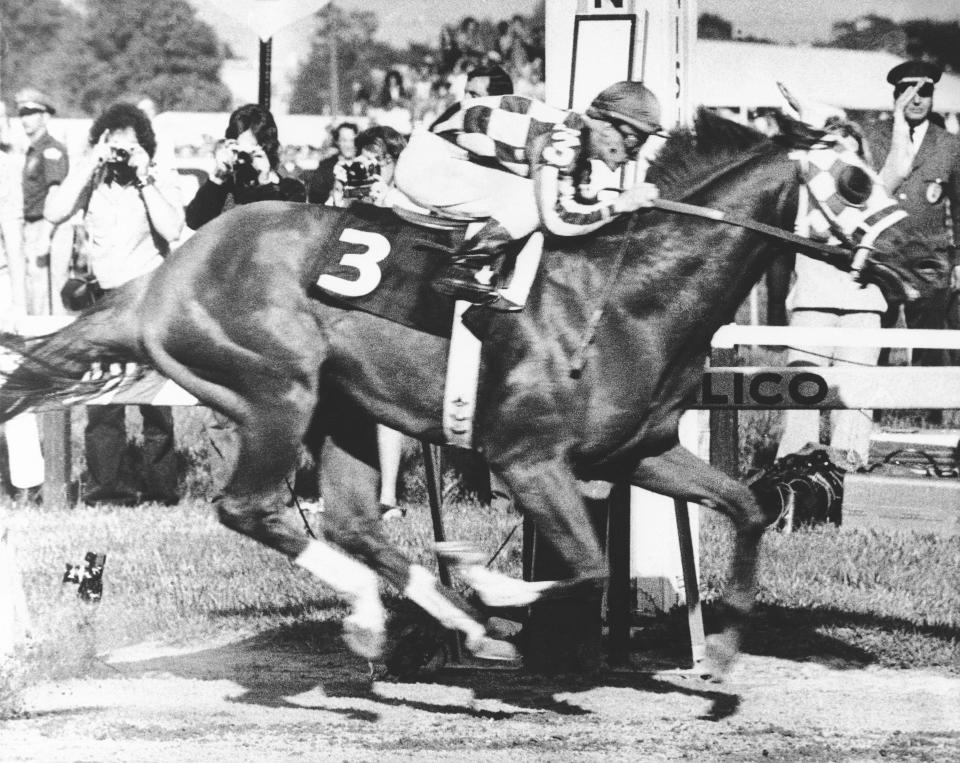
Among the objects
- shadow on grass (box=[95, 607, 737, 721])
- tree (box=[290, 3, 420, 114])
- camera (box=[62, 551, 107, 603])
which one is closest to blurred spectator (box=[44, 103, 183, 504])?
camera (box=[62, 551, 107, 603])

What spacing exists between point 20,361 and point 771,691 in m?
3.17

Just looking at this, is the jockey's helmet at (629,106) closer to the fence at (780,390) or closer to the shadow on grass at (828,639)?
the fence at (780,390)

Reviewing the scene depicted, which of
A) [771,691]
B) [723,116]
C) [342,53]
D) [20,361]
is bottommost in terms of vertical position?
[771,691]

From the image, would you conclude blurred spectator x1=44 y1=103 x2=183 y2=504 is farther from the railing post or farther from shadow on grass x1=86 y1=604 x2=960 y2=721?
shadow on grass x1=86 y1=604 x2=960 y2=721

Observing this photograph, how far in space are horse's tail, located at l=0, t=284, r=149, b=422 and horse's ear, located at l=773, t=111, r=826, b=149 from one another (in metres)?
2.44

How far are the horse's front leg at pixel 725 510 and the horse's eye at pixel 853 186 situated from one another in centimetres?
104

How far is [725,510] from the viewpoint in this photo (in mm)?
5125

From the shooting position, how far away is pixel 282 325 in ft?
17.3

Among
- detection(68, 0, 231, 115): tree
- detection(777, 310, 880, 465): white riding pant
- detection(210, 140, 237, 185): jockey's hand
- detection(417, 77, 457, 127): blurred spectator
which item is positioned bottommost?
detection(777, 310, 880, 465): white riding pant

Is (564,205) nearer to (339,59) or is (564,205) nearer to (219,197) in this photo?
(219,197)

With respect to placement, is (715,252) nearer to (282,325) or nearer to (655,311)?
(655,311)

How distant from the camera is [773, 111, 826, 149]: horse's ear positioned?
16.6 feet

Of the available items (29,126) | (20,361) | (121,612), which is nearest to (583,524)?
(20,361)

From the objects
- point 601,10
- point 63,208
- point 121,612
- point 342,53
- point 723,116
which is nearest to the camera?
point 723,116
